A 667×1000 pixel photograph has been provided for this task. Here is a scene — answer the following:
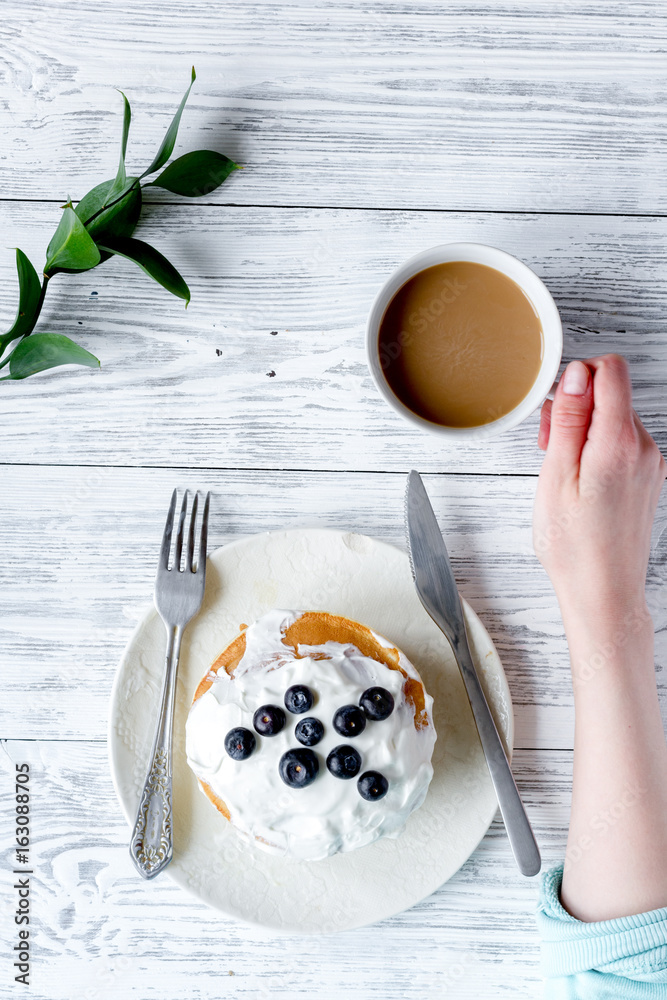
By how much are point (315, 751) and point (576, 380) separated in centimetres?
64

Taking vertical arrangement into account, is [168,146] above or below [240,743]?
above

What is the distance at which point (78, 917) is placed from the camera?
1.25 m

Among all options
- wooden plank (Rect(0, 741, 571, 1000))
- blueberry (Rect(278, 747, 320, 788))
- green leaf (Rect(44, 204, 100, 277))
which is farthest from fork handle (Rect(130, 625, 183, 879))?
green leaf (Rect(44, 204, 100, 277))

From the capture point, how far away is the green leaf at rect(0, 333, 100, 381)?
1.17 meters

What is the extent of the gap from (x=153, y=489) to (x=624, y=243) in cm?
88

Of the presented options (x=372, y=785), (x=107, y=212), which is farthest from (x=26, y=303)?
(x=372, y=785)

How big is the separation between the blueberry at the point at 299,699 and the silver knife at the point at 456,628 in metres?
0.27

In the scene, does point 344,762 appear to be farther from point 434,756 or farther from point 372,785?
point 434,756

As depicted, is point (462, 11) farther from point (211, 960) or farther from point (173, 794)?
point (211, 960)

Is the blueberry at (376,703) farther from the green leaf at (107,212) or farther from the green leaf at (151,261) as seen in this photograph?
the green leaf at (107,212)

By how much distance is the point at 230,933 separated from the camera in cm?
124

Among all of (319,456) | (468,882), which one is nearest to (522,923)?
(468,882)

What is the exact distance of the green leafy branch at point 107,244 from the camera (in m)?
1.17

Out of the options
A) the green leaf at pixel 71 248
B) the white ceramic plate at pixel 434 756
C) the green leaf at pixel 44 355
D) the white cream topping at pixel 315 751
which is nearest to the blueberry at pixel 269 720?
the white cream topping at pixel 315 751
